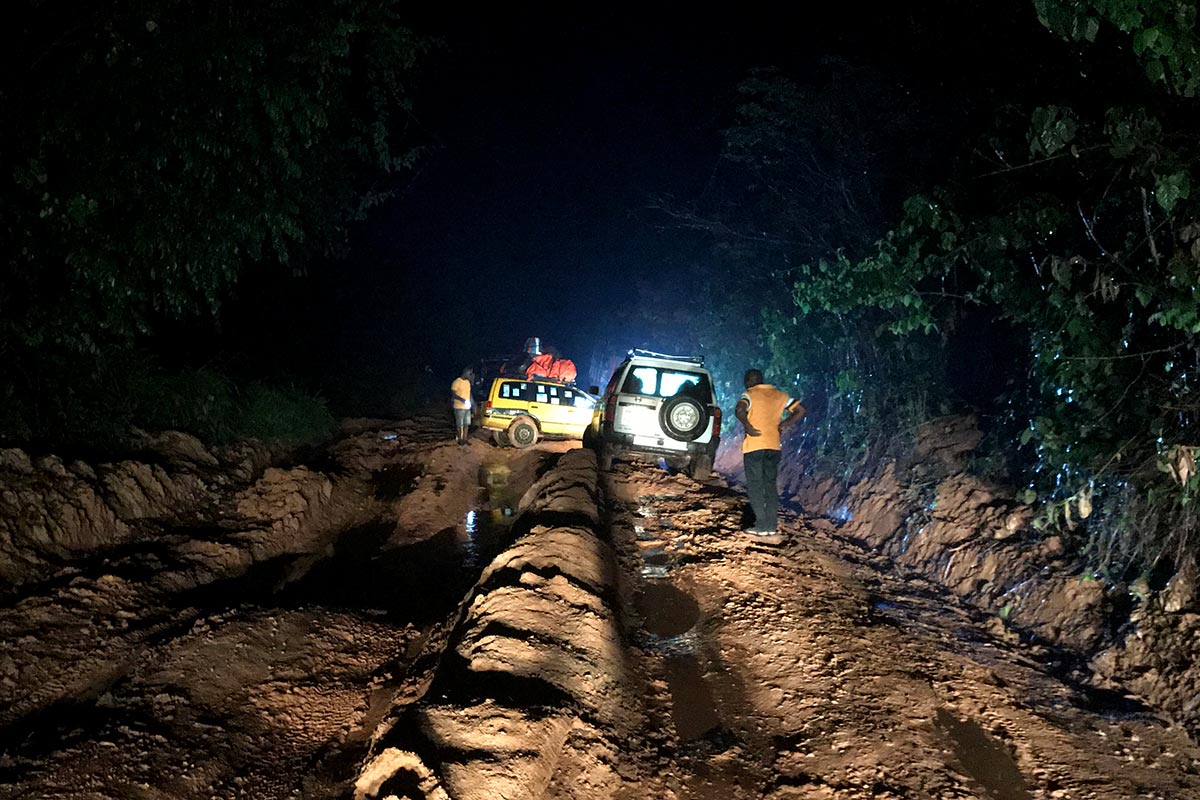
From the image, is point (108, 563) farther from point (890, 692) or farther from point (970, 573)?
point (970, 573)

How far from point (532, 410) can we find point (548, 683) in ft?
36.0

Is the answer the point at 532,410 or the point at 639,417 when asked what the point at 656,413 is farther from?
the point at 532,410

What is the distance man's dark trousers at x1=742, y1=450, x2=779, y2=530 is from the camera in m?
7.46

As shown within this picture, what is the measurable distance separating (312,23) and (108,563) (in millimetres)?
5859

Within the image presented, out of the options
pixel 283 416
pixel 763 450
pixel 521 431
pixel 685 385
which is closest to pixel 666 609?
pixel 763 450

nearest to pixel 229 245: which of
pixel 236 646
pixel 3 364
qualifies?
pixel 3 364

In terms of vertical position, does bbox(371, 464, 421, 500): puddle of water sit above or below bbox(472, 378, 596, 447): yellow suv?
below

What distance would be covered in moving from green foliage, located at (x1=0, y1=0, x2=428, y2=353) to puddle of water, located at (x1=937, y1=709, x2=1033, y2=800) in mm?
7943

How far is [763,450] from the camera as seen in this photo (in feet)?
24.5

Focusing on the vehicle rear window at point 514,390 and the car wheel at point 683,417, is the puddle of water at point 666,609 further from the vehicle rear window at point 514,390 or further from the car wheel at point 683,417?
the vehicle rear window at point 514,390

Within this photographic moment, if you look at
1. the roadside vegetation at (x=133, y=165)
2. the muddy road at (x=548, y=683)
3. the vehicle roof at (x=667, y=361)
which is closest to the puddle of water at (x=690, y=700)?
the muddy road at (x=548, y=683)

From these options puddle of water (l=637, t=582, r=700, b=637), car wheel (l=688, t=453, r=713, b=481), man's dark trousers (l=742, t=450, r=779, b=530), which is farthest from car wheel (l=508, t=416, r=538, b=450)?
puddle of water (l=637, t=582, r=700, b=637)

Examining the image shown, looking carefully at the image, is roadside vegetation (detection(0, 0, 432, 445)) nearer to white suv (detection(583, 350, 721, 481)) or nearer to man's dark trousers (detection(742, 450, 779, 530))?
white suv (detection(583, 350, 721, 481))

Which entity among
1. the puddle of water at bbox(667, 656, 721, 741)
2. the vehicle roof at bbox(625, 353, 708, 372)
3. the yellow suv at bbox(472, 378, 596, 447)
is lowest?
the puddle of water at bbox(667, 656, 721, 741)
